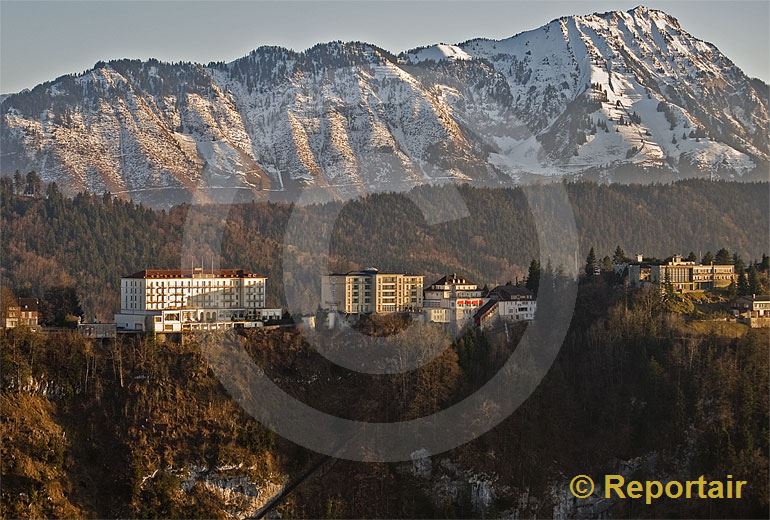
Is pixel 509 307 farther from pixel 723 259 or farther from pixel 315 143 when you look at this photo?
pixel 315 143

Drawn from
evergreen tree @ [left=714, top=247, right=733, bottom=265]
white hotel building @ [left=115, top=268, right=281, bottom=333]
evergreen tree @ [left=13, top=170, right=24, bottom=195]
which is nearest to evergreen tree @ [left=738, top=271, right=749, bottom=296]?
evergreen tree @ [left=714, top=247, right=733, bottom=265]

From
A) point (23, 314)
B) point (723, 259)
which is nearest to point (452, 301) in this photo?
point (723, 259)

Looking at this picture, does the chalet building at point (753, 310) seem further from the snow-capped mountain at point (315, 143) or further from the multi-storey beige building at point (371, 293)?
the snow-capped mountain at point (315, 143)

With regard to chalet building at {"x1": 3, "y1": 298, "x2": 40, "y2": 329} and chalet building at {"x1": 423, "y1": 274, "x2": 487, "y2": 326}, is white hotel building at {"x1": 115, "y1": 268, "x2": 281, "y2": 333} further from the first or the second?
chalet building at {"x1": 423, "y1": 274, "x2": 487, "y2": 326}

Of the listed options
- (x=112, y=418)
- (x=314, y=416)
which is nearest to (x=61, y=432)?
(x=112, y=418)

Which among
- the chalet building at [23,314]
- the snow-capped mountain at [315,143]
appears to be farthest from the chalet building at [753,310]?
the snow-capped mountain at [315,143]

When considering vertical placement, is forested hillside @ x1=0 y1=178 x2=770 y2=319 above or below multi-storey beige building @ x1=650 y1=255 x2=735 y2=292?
above

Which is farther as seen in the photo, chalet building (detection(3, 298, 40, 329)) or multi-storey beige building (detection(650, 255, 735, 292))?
multi-storey beige building (detection(650, 255, 735, 292))
